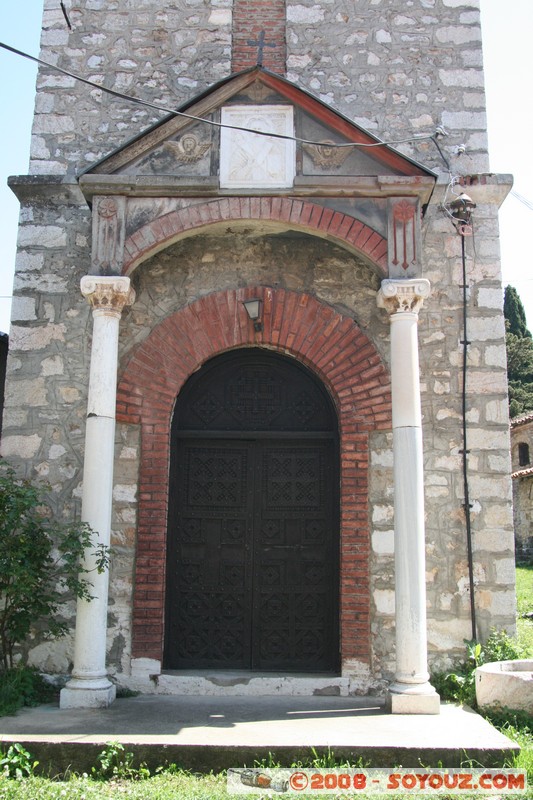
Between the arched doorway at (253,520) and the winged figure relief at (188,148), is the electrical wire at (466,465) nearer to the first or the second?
the arched doorway at (253,520)

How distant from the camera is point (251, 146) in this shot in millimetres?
6266

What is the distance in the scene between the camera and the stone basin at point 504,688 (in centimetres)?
545

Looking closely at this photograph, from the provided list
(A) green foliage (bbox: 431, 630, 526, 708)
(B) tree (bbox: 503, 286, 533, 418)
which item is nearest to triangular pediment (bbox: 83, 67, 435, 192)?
(A) green foliage (bbox: 431, 630, 526, 708)

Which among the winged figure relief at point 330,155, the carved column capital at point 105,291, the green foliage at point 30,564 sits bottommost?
the green foliage at point 30,564

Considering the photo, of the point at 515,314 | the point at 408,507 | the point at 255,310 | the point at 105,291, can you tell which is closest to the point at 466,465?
the point at 408,507

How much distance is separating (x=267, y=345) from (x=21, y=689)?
345 centimetres

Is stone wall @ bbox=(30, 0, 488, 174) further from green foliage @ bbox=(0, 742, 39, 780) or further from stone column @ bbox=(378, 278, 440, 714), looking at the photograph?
green foliage @ bbox=(0, 742, 39, 780)

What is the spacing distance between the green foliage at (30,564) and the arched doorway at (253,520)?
93cm

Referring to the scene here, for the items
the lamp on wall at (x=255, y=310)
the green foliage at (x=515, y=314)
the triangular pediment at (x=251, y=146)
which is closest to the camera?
the triangular pediment at (x=251, y=146)

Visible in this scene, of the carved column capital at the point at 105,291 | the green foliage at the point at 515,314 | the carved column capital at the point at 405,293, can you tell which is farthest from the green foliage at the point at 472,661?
the green foliage at the point at 515,314

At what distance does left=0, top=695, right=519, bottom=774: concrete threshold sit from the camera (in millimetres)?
4621

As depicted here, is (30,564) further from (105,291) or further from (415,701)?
(415,701)

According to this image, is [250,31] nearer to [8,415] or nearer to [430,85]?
[430,85]

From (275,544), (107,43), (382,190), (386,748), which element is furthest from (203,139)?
(386,748)
